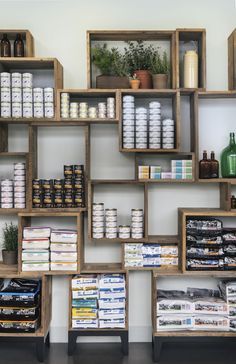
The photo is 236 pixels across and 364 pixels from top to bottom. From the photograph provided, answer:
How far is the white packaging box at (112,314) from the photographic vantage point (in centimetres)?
305

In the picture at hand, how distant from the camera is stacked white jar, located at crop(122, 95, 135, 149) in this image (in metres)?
3.04

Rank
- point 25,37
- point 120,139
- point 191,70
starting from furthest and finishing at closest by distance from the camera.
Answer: point 25,37 < point 191,70 < point 120,139

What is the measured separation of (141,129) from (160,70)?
534 mm

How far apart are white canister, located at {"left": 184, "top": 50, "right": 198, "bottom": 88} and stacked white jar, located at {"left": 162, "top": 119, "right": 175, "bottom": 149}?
35cm

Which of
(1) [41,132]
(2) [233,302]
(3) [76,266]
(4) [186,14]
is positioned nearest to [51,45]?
(1) [41,132]

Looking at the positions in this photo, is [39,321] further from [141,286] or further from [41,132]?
[41,132]

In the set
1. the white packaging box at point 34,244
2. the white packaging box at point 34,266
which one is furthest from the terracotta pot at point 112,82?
the white packaging box at point 34,266

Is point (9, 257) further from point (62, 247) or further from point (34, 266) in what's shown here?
point (62, 247)

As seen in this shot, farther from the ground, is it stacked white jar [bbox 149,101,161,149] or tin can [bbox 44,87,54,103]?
tin can [bbox 44,87,54,103]

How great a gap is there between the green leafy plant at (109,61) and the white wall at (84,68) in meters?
0.21

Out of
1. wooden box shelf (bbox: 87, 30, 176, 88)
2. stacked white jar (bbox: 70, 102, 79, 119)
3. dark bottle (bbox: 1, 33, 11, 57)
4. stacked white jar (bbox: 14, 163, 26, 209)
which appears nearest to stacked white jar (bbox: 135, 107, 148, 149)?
wooden box shelf (bbox: 87, 30, 176, 88)

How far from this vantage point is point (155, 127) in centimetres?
305

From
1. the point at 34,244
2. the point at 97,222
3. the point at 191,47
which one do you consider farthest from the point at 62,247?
the point at 191,47

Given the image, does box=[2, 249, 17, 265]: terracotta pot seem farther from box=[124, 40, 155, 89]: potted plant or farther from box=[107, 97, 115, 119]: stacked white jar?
box=[124, 40, 155, 89]: potted plant
